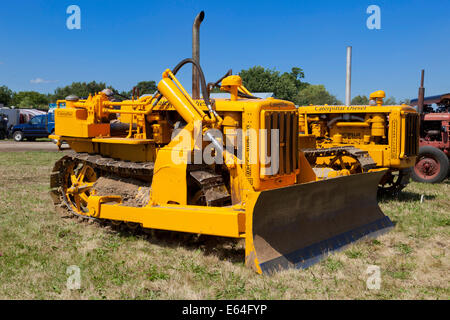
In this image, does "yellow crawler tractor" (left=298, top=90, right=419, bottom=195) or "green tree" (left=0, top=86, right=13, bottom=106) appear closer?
"yellow crawler tractor" (left=298, top=90, right=419, bottom=195)

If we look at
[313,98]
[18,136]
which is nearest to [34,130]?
[18,136]

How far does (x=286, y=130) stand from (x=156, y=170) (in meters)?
1.77

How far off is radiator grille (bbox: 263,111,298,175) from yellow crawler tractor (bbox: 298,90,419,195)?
102 inches

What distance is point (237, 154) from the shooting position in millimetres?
5598

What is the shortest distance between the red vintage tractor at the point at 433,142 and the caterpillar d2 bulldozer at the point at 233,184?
17.4 feet

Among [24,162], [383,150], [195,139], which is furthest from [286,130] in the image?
[24,162]

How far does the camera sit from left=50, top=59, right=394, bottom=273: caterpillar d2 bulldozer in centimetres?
490

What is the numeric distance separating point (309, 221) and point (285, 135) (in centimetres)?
114

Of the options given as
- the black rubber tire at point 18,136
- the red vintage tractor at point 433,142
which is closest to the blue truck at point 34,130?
the black rubber tire at point 18,136

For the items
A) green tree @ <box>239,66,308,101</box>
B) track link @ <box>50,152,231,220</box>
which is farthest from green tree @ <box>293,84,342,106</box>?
track link @ <box>50,152,231,220</box>

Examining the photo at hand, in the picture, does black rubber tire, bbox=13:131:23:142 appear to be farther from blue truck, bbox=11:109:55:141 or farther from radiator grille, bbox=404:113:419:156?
radiator grille, bbox=404:113:419:156

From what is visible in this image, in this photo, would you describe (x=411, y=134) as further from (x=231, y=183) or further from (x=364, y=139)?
(x=231, y=183)

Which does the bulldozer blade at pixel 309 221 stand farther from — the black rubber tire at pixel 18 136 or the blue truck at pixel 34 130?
the black rubber tire at pixel 18 136

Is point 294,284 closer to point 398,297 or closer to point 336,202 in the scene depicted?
point 398,297
